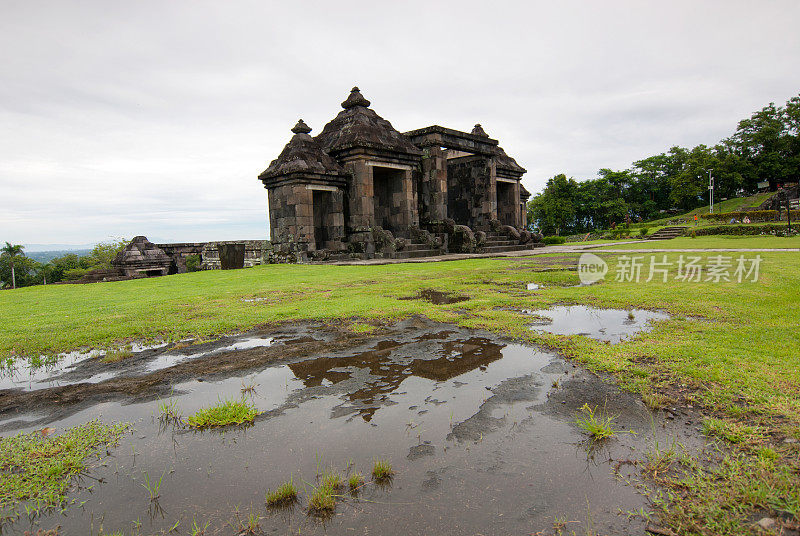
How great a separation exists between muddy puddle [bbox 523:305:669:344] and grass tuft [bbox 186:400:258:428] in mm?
3260

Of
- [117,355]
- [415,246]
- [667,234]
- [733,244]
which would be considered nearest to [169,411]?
[117,355]

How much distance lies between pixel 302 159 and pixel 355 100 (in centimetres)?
438

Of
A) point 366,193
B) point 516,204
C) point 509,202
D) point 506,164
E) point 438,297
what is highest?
point 506,164

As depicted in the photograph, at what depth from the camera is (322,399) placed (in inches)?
123

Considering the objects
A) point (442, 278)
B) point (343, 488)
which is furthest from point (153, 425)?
point (442, 278)

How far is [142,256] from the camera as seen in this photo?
17812 millimetres

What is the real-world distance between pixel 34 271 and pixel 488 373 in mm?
61330

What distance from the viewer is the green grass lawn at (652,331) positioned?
1922mm

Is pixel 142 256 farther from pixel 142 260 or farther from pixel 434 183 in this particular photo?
pixel 434 183

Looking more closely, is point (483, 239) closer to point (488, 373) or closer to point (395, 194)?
point (395, 194)

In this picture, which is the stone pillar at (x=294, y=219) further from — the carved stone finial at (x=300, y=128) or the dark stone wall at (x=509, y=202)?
the dark stone wall at (x=509, y=202)

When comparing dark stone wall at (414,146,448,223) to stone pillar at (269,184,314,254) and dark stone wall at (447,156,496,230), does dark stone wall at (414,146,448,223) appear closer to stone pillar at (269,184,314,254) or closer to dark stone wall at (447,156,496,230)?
dark stone wall at (447,156,496,230)

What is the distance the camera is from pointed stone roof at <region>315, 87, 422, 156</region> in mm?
17812

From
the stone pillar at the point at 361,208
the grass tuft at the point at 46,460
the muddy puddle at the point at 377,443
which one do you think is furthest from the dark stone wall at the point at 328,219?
the grass tuft at the point at 46,460
